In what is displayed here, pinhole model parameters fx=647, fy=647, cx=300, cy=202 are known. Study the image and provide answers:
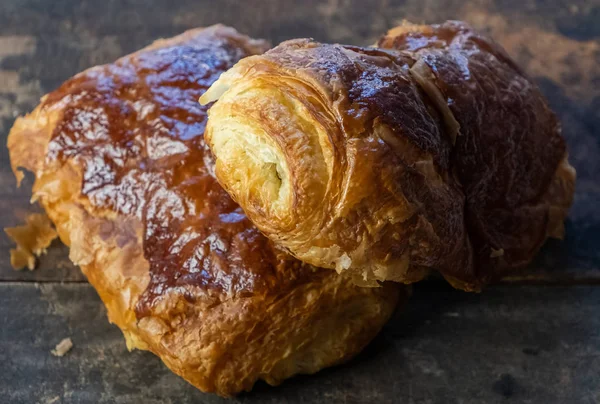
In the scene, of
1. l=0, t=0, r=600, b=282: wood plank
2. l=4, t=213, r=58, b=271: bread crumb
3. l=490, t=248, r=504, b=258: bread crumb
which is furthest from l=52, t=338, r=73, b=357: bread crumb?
l=490, t=248, r=504, b=258: bread crumb

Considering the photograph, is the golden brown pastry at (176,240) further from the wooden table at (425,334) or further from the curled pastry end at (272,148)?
the curled pastry end at (272,148)

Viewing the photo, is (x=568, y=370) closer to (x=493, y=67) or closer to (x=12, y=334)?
(x=493, y=67)

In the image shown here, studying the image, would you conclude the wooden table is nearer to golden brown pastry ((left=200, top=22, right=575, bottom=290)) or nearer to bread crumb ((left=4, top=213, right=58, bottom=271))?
bread crumb ((left=4, top=213, right=58, bottom=271))

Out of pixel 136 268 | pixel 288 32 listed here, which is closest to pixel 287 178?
pixel 136 268

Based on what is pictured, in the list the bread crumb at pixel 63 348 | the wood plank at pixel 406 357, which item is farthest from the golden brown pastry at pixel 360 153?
the bread crumb at pixel 63 348

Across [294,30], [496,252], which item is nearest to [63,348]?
[496,252]

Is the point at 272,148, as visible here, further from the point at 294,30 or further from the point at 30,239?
the point at 294,30
